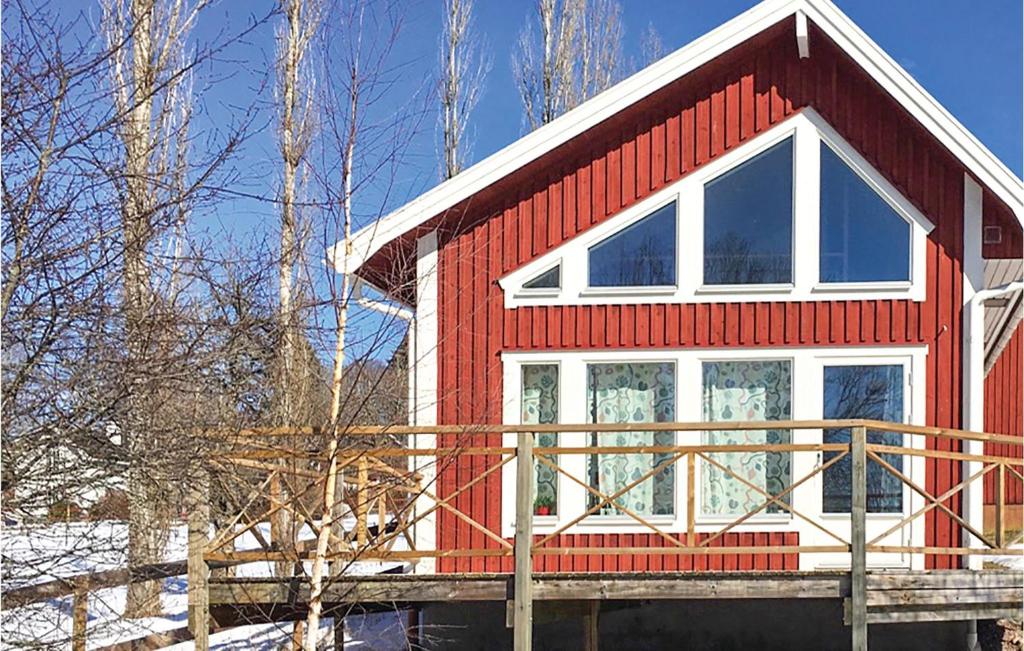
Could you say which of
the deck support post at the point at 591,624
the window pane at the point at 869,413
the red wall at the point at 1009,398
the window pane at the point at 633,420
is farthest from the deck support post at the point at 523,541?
the red wall at the point at 1009,398

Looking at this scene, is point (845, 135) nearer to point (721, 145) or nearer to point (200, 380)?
point (721, 145)

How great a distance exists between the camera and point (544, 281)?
32.0 feet

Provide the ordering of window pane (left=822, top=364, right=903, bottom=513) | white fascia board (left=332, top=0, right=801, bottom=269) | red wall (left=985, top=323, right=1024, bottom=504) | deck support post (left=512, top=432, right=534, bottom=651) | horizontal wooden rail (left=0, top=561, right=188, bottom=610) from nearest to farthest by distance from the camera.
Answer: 1. horizontal wooden rail (left=0, top=561, right=188, bottom=610)
2. deck support post (left=512, top=432, right=534, bottom=651)
3. white fascia board (left=332, top=0, right=801, bottom=269)
4. window pane (left=822, top=364, right=903, bottom=513)
5. red wall (left=985, top=323, right=1024, bottom=504)

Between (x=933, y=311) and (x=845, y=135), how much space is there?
1.69 meters

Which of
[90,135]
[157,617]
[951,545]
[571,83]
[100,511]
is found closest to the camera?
[90,135]

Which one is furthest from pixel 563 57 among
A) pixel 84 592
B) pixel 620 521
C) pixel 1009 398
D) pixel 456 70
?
pixel 84 592

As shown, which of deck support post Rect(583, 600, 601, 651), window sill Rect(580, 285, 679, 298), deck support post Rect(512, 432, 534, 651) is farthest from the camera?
window sill Rect(580, 285, 679, 298)

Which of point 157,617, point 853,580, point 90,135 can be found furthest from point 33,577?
point 157,617

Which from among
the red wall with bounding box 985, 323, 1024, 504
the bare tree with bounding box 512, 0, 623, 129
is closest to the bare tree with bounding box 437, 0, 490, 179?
the bare tree with bounding box 512, 0, 623, 129

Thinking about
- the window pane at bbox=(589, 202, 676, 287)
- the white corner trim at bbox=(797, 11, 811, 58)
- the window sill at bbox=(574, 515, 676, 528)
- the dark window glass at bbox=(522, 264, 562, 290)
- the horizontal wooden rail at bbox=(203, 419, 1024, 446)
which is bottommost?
the window sill at bbox=(574, 515, 676, 528)

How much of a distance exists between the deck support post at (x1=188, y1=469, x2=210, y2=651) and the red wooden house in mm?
1920

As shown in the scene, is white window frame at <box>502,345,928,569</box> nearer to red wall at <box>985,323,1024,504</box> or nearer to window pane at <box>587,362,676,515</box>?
window pane at <box>587,362,676,515</box>

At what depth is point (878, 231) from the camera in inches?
371

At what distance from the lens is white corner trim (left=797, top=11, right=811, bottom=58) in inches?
356
